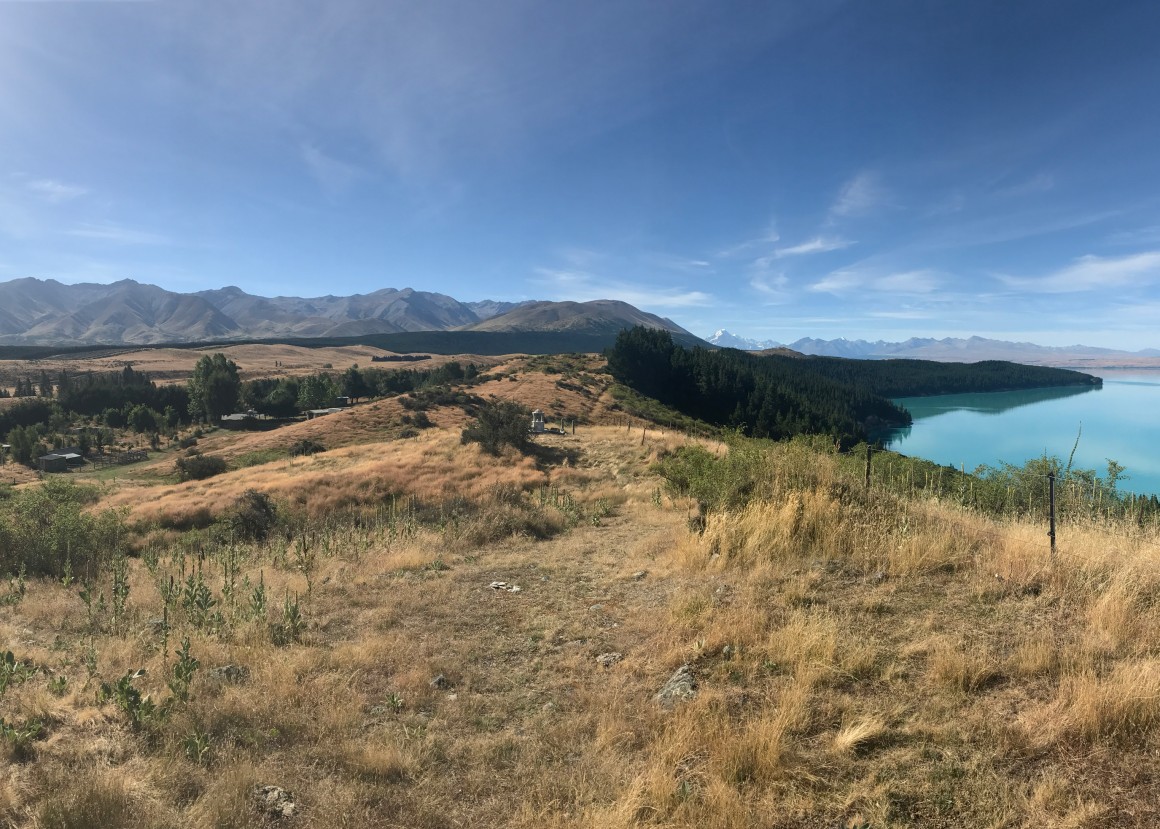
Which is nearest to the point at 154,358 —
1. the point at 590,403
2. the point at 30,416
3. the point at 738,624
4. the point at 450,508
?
the point at 30,416

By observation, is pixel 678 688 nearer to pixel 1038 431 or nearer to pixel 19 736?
pixel 19 736

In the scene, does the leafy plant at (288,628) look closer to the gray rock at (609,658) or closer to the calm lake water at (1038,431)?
the gray rock at (609,658)

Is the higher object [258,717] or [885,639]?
[885,639]

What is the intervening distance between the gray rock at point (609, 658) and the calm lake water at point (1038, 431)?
148 feet

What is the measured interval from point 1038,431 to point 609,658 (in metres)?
117

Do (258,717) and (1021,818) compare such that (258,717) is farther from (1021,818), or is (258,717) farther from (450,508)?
(450,508)

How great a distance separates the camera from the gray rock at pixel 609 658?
5250 millimetres

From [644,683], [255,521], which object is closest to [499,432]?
[255,521]

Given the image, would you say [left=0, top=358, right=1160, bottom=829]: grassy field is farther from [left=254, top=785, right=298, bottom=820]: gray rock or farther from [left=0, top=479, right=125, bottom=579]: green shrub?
[left=0, top=479, right=125, bottom=579]: green shrub

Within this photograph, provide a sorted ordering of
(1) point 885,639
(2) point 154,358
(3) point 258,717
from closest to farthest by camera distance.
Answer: (3) point 258,717 → (1) point 885,639 → (2) point 154,358

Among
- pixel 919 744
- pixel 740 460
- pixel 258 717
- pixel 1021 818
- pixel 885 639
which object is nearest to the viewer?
pixel 1021 818

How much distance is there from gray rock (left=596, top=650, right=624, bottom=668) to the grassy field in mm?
25

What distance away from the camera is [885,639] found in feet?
16.2

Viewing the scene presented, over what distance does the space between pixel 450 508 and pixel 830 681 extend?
1235 centimetres
